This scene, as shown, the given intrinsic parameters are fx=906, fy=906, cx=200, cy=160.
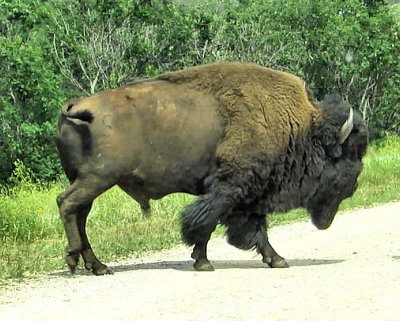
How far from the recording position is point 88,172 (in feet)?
30.3

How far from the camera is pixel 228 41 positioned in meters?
35.2

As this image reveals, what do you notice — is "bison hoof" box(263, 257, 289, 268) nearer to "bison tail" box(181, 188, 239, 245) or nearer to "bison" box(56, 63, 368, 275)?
"bison" box(56, 63, 368, 275)

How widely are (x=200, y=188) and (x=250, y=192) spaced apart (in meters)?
0.55

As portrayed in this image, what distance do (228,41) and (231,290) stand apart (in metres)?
27.7

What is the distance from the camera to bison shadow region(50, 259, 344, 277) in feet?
31.9

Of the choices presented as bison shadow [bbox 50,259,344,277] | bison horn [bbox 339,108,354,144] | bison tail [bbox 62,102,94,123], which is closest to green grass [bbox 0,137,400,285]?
bison shadow [bbox 50,259,344,277]

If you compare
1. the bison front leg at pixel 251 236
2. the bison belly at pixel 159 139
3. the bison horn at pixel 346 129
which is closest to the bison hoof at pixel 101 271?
the bison belly at pixel 159 139

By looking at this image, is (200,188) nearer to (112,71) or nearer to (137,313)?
(137,313)

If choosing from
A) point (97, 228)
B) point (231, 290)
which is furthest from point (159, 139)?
point (97, 228)

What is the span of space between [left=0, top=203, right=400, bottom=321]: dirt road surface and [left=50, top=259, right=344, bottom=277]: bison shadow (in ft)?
0.04

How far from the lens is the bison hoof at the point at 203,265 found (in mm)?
9508

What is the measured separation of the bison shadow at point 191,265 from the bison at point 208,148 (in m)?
0.23

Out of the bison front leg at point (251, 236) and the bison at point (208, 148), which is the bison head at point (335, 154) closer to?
the bison at point (208, 148)

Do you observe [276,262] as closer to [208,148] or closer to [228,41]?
[208,148]
